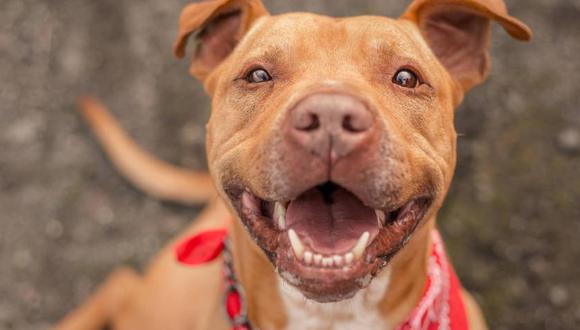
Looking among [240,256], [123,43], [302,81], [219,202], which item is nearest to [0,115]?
[123,43]

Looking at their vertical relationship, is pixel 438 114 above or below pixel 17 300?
above

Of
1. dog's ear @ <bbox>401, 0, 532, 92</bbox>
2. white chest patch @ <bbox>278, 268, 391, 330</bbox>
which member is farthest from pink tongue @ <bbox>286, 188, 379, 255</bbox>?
dog's ear @ <bbox>401, 0, 532, 92</bbox>

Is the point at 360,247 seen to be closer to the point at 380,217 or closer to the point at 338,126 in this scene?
the point at 380,217

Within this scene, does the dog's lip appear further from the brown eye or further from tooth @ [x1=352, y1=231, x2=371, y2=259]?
the brown eye

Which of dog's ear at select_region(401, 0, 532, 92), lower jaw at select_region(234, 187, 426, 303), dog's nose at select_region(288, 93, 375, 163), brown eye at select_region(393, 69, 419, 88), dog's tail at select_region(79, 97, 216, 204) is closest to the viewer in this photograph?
dog's nose at select_region(288, 93, 375, 163)

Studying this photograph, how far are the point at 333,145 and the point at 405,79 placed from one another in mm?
636

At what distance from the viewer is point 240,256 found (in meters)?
2.76

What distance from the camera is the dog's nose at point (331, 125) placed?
6.65ft

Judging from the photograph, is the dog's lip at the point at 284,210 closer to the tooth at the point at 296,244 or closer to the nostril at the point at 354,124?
the tooth at the point at 296,244

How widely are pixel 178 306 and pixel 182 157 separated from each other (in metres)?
1.57

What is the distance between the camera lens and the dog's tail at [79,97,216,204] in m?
4.26

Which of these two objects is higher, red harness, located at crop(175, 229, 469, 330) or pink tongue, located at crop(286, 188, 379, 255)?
pink tongue, located at crop(286, 188, 379, 255)

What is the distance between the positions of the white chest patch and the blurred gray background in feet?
6.21

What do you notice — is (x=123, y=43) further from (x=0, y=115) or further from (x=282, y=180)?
(x=282, y=180)
